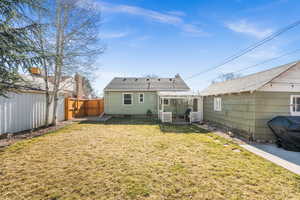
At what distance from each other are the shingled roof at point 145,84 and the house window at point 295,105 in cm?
979

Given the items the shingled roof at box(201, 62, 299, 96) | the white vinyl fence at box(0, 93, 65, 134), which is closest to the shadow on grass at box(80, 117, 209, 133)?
the shingled roof at box(201, 62, 299, 96)

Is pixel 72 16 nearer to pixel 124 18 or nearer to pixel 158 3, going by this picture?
pixel 124 18

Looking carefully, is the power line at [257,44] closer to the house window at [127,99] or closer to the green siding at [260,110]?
the green siding at [260,110]

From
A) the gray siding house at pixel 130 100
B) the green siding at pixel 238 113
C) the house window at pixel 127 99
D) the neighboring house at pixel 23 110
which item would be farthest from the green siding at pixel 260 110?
the house window at pixel 127 99

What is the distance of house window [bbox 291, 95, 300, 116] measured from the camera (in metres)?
6.41

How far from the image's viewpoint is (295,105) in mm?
6465

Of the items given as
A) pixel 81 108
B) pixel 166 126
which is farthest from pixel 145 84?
pixel 81 108

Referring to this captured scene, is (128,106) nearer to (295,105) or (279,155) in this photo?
(279,155)

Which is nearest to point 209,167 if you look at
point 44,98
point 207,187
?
point 207,187

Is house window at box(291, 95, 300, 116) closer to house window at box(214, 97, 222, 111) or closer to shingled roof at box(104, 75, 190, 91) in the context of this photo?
house window at box(214, 97, 222, 111)

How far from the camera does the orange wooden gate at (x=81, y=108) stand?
12.8 metres

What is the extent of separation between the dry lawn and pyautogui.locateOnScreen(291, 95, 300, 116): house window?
3.70m

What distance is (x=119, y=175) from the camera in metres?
3.35

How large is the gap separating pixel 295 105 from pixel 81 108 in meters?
16.8
